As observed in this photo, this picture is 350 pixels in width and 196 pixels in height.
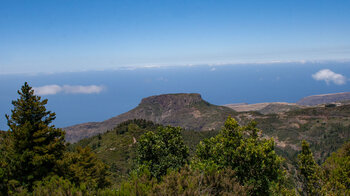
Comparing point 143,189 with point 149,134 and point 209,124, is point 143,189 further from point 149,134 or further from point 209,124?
point 209,124

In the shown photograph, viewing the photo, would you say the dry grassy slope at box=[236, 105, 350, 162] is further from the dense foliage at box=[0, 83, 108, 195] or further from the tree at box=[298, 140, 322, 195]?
the dense foliage at box=[0, 83, 108, 195]

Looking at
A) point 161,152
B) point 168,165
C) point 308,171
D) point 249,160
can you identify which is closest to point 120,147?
point 161,152

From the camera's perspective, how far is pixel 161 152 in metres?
21.1

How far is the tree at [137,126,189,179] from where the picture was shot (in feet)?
66.1

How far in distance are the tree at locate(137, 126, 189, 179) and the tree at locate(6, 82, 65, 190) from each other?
864cm

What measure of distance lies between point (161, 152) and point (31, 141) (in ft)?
40.7

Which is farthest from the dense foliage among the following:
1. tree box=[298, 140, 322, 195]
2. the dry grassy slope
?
the dry grassy slope

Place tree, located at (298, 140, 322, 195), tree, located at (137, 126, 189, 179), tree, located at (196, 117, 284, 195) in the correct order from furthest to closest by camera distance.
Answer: tree, located at (298, 140, 322, 195), tree, located at (137, 126, 189, 179), tree, located at (196, 117, 284, 195)

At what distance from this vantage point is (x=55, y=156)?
2172 centimetres

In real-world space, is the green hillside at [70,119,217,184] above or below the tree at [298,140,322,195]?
below

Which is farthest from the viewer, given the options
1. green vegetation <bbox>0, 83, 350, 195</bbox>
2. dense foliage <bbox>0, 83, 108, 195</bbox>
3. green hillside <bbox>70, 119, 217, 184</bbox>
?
green hillside <bbox>70, 119, 217, 184</bbox>

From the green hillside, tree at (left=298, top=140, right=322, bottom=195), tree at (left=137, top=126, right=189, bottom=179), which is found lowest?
the green hillside

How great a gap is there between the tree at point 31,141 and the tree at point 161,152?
8.64 meters

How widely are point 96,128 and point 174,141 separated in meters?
190
